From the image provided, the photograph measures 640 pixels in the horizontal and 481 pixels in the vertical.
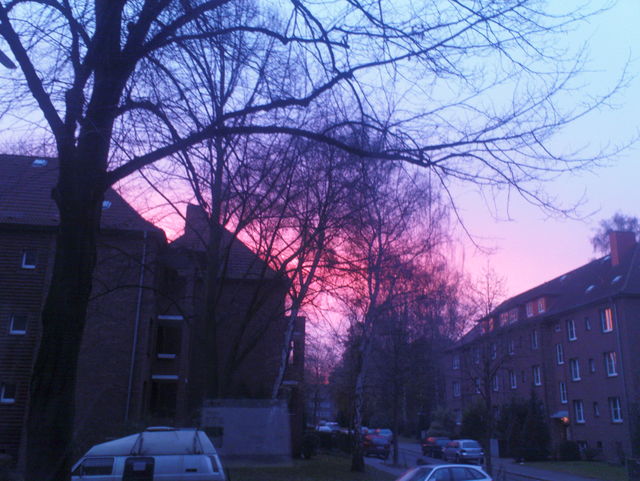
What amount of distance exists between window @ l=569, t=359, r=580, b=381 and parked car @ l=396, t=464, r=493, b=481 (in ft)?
87.1

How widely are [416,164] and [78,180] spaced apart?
3.21 m

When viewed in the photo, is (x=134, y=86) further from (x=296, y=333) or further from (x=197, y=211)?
(x=296, y=333)

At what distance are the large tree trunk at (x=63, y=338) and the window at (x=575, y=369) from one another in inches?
1610

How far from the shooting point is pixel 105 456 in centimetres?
987

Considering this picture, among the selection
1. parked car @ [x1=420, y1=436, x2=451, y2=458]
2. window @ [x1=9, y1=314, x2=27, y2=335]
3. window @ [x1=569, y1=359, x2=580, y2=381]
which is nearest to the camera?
window @ [x1=9, y1=314, x2=27, y2=335]

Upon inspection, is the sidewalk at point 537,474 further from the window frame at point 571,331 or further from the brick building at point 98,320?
the brick building at point 98,320

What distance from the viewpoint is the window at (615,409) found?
3638 centimetres

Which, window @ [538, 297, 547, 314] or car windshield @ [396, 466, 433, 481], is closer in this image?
car windshield @ [396, 466, 433, 481]

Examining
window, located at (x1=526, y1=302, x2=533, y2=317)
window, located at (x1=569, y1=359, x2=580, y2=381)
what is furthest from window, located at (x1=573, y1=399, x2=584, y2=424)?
window, located at (x1=526, y1=302, x2=533, y2=317)

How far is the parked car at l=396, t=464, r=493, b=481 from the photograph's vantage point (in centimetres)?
1692

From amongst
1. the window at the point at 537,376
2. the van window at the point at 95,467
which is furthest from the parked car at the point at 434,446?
the van window at the point at 95,467

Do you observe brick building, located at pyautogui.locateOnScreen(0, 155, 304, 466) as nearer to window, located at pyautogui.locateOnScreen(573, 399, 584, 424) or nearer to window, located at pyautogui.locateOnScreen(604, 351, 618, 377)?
window, located at pyautogui.locateOnScreen(604, 351, 618, 377)

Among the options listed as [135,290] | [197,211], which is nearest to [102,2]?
[197,211]

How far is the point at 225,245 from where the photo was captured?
18812 millimetres
